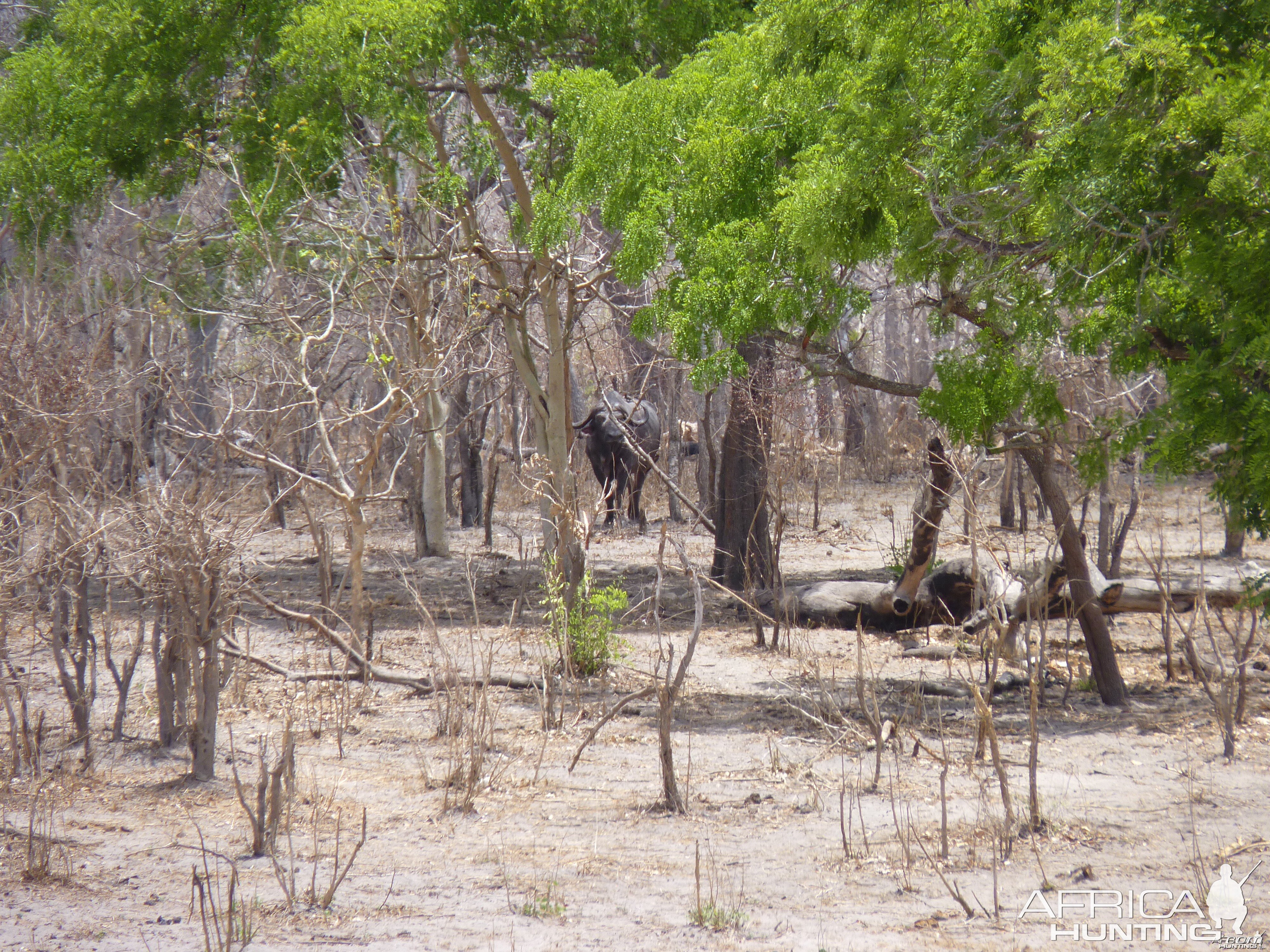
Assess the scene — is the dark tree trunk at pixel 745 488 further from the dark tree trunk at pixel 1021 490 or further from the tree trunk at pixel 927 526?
the dark tree trunk at pixel 1021 490

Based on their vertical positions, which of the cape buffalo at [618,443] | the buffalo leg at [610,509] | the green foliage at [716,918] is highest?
the cape buffalo at [618,443]

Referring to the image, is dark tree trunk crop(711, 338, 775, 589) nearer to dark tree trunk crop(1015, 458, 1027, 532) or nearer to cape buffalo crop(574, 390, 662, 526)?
dark tree trunk crop(1015, 458, 1027, 532)

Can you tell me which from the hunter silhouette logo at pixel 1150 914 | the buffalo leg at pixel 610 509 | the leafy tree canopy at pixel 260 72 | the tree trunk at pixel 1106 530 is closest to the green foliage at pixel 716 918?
the hunter silhouette logo at pixel 1150 914

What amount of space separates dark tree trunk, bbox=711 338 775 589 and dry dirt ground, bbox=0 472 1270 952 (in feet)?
8.61

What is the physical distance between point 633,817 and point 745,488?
6.78 meters

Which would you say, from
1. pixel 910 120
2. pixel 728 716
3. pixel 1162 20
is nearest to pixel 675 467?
pixel 728 716

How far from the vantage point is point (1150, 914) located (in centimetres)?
396

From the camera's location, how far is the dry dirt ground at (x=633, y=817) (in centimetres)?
387

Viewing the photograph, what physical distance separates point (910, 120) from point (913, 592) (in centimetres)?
501

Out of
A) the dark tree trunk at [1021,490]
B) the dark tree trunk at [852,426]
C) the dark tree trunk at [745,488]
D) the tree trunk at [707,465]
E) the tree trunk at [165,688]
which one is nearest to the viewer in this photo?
the tree trunk at [165,688]

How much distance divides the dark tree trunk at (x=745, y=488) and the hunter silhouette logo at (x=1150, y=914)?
7.12 meters

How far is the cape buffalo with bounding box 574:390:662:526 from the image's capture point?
1661 centimetres

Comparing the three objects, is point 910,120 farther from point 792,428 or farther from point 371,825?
point 792,428

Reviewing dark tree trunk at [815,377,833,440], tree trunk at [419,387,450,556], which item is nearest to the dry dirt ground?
tree trunk at [419,387,450,556]
